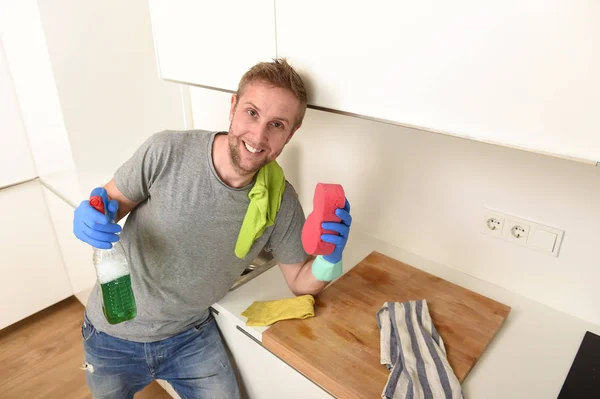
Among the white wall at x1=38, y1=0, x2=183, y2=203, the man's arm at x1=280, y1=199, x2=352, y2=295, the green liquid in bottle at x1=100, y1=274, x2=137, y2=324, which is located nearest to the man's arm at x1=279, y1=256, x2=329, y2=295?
the man's arm at x1=280, y1=199, x2=352, y2=295

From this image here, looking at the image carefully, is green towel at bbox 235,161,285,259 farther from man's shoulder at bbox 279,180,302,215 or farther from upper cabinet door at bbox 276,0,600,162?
upper cabinet door at bbox 276,0,600,162

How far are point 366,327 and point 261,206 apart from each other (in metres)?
0.39

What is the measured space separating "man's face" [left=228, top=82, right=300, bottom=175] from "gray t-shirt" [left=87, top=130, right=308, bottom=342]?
102mm

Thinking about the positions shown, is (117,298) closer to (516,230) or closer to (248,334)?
(248,334)

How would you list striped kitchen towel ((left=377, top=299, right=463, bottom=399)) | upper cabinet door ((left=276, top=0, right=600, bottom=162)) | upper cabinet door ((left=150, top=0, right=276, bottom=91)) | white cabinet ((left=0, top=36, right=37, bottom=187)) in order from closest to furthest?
upper cabinet door ((left=276, top=0, right=600, bottom=162)), striped kitchen towel ((left=377, top=299, right=463, bottom=399)), upper cabinet door ((left=150, top=0, right=276, bottom=91)), white cabinet ((left=0, top=36, right=37, bottom=187))

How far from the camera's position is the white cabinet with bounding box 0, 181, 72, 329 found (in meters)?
1.84

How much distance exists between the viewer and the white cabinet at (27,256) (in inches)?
72.4

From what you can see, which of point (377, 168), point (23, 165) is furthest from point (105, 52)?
point (377, 168)

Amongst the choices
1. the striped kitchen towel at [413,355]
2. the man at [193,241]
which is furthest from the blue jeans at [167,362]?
the striped kitchen towel at [413,355]

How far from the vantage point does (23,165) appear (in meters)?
1.83

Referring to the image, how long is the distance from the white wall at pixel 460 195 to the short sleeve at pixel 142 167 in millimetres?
529

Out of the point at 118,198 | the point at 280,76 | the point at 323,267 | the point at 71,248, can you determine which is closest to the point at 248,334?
the point at 323,267

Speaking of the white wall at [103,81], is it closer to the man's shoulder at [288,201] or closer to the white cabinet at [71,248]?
the white cabinet at [71,248]

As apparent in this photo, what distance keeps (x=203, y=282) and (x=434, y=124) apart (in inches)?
29.9
